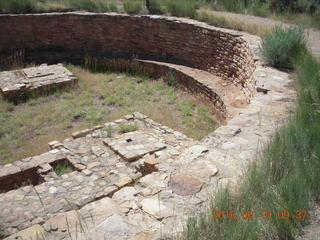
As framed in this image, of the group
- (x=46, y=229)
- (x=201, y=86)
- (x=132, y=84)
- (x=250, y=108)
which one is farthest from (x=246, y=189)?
(x=132, y=84)

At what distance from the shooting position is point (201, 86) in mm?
7203

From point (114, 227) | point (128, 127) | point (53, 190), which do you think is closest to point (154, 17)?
point (128, 127)

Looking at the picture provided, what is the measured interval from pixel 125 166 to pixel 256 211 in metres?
2.60

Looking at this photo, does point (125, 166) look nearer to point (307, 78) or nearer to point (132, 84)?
point (307, 78)

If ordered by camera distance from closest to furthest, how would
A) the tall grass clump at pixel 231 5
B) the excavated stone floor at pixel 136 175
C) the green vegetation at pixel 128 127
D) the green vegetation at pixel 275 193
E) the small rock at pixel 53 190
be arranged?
the green vegetation at pixel 275 193 → the excavated stone floor at pixel 136 175 → the small rock at pixel 53 190 → the green vegetation at pixel 128 127 → the tall grass clump at pixel 231 5

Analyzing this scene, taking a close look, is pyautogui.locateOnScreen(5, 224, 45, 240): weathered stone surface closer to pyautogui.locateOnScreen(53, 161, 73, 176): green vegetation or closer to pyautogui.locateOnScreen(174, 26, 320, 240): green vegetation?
pyautogui.locateOnScreen(174, 26, 320, 240): green vegetation

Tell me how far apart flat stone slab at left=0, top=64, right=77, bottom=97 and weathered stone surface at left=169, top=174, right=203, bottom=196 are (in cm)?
530

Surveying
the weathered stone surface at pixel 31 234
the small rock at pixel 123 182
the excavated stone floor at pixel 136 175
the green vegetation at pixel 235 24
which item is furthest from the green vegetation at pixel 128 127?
the green vegetation at pixel 235 24

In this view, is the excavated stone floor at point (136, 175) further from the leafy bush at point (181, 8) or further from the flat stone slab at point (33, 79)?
the leafy bush at point (181, 8)

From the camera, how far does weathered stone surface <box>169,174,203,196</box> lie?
3038mm

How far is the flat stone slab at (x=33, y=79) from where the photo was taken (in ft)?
24.5

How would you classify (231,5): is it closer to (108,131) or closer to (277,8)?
(277,8)

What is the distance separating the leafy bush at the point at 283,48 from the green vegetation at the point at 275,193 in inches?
108

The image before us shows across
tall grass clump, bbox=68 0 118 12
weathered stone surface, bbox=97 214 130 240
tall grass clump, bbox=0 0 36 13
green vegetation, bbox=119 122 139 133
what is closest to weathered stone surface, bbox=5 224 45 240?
weathered stone surface, bbox=97 214 130 240
